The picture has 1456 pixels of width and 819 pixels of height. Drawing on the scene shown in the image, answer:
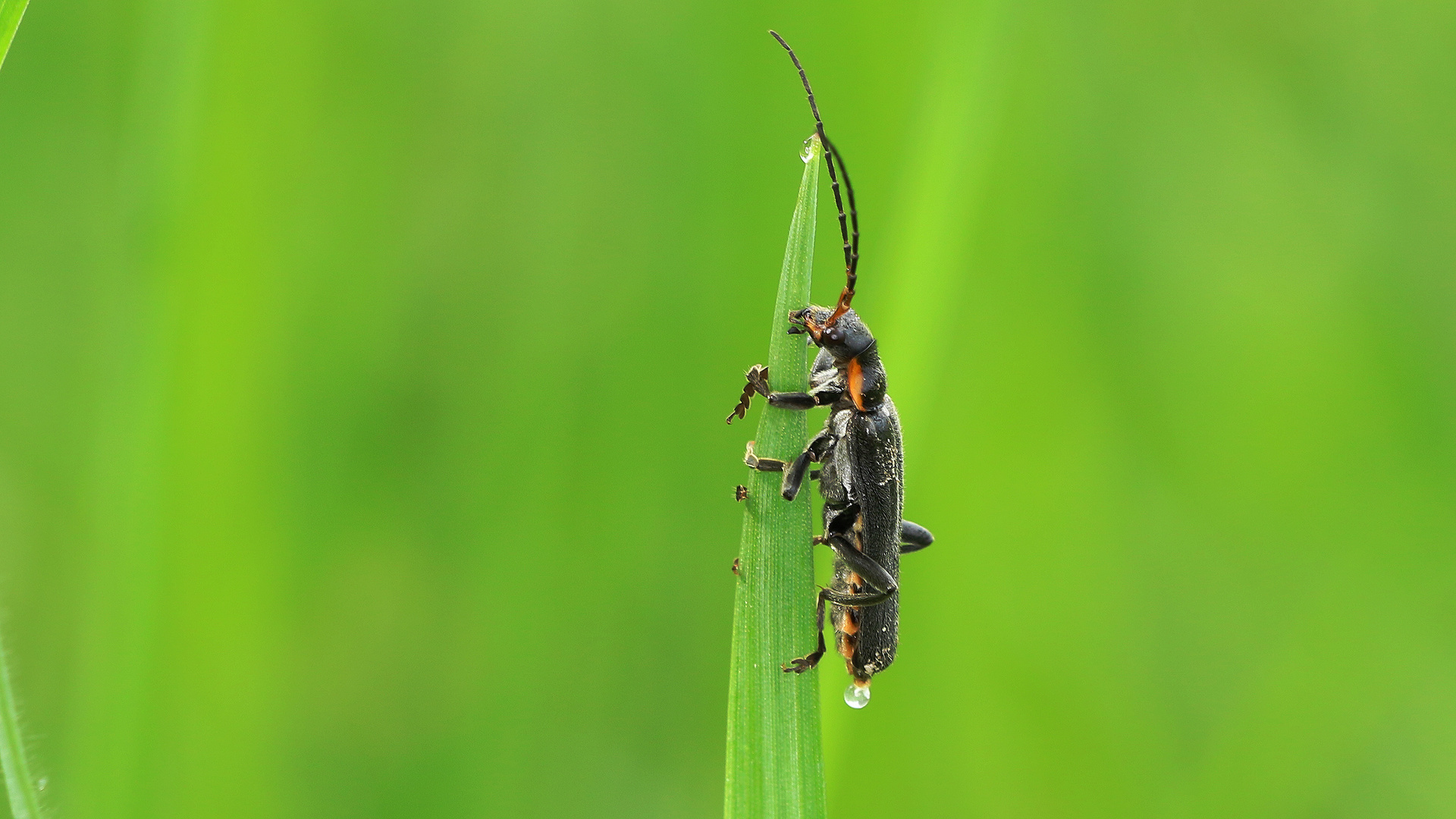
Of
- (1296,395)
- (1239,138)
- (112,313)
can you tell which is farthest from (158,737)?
(1239,138)

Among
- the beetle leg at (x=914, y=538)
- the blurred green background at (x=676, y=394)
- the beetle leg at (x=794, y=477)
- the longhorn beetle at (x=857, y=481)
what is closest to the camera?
the beetle leg at (x=794, y=477)

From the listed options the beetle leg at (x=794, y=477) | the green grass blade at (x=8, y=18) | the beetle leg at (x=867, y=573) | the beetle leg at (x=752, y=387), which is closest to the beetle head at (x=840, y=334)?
the beetle leg at (x=752, y=387)

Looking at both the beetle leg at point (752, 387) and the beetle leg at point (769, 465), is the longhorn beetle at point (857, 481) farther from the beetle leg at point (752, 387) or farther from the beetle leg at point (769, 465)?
the beetle leg at point (769, 465)

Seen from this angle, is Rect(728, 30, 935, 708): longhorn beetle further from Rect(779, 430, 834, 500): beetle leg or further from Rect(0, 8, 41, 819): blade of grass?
Rect(0, 8, 41, 819): blade of grass

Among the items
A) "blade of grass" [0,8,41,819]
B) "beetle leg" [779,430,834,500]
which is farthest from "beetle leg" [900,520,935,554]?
"blade of grass" [0,8,41,819]

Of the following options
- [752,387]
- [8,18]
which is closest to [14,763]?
[8,18]

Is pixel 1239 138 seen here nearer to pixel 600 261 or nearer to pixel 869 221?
pixel 869 221
